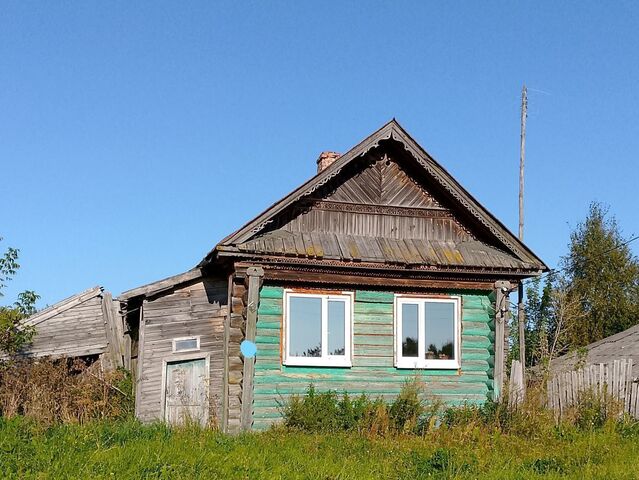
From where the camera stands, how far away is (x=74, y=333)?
2042cm

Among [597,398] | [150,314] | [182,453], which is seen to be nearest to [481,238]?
[597,398]

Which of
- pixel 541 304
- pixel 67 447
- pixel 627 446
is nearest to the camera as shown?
pixel 67 447

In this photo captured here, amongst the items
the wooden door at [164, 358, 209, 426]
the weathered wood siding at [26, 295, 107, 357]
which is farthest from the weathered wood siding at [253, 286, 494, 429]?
the weathered wood siding at [26, 295, 107, 357]

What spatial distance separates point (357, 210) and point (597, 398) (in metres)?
6.28

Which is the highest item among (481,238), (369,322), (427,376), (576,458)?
(481,238)

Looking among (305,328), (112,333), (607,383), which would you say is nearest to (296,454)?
(305,328)

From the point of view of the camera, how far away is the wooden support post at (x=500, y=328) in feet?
55.0

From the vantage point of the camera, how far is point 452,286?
55.8ft

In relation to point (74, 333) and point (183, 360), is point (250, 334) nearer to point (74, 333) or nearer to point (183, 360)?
point (183, 360)

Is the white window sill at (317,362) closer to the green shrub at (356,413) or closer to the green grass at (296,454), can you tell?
the green shrub at (356,413)

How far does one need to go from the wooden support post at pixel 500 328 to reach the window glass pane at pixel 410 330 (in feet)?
5.58

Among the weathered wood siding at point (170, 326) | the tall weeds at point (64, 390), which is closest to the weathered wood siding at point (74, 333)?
the tall weeds at point (64, 390)

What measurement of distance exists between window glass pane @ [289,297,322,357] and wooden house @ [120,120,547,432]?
0.02 metres

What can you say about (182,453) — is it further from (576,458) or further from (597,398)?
(597,398)
